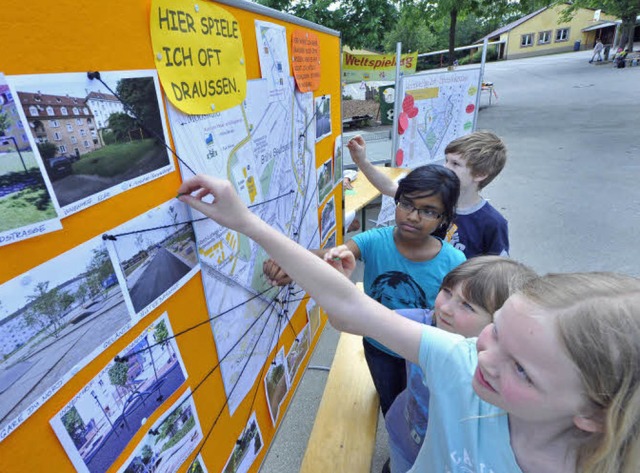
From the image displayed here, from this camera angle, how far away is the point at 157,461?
0.72 metres

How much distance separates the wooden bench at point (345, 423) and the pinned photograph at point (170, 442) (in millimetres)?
805

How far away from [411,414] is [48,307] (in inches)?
44.3

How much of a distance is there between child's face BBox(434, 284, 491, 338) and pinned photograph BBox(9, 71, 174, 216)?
84cm

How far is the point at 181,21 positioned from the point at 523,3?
1253 centimetres

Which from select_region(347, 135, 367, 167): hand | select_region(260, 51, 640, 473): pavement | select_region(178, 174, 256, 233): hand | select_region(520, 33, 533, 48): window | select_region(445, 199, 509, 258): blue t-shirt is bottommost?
select_region(260, 51, 640, 473): pavement

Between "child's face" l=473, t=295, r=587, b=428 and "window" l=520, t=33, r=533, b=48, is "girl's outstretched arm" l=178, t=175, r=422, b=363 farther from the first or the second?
"window" l=520, t=33, r=533, b=48

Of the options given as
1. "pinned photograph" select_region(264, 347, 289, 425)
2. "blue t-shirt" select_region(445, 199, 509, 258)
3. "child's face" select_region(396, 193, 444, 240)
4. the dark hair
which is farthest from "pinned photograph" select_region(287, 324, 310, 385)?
"blue t-shirt" select_region(445, 199, 509, 258)

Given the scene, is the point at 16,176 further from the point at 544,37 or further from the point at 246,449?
the point at 544,37

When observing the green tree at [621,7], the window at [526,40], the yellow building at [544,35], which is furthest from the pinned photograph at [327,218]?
the window at [526,40]

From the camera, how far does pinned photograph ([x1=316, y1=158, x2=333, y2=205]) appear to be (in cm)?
153

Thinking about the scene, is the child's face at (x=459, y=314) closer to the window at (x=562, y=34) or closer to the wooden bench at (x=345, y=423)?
the wooden bench at (x=345, y=423)

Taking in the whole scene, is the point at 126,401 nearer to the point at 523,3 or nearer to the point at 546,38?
the point at 523,3

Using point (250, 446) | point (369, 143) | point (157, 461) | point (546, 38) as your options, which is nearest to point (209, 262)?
point (157, 461)

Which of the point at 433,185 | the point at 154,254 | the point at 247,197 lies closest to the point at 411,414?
the point at 433,185
